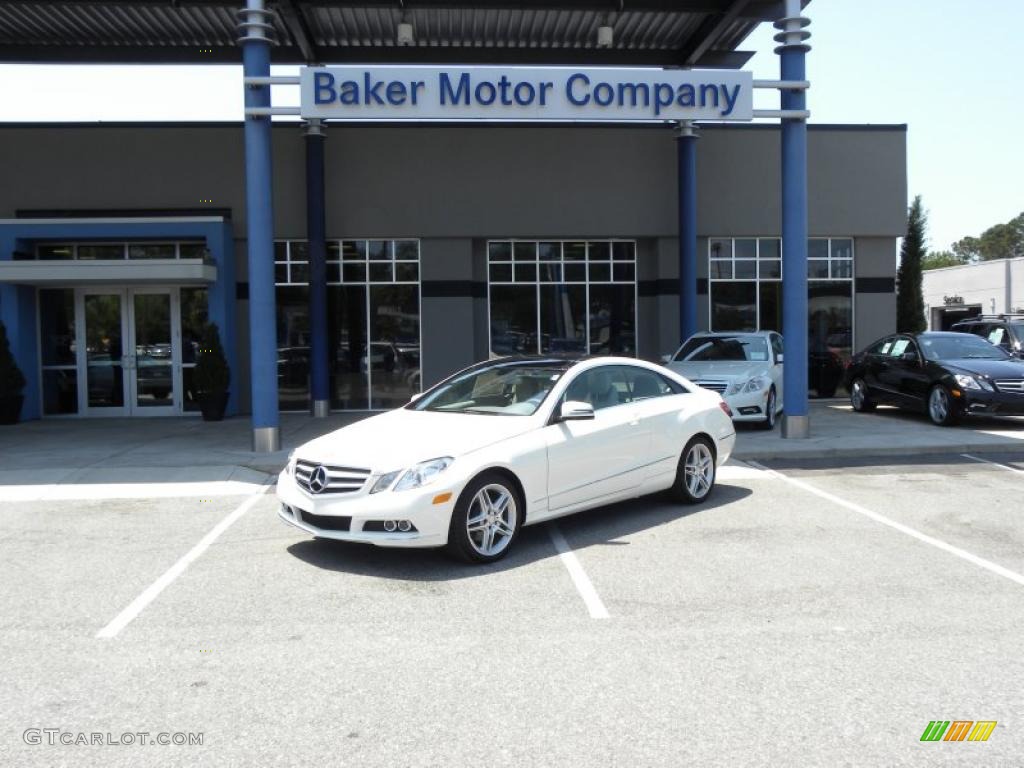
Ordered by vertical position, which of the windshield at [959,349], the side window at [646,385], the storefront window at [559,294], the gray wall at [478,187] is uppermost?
the gray wall at [478,187]

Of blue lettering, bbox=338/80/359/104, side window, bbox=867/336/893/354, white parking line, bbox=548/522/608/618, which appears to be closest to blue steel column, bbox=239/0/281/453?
blue lettering, bbox=338/80/359/104

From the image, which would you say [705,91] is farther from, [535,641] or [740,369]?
[535,641]

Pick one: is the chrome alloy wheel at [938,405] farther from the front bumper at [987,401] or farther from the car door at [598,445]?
the car door at [598,445]

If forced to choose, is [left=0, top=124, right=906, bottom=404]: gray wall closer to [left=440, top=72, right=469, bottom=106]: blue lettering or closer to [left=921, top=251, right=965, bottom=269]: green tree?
[left=440, top=72, right=469, bottom=106]: blue lettering

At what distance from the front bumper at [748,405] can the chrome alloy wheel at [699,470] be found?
5.14 metres

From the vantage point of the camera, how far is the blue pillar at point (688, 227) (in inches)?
712

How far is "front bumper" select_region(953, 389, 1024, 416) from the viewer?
46.8 ft

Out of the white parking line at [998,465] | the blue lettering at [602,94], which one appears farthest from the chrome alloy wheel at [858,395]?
the blue lettering at [602,94]

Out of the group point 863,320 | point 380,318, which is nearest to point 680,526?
point 380,318

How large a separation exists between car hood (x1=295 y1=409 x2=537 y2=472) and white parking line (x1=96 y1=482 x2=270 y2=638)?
117 cm

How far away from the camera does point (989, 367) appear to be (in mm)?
14781

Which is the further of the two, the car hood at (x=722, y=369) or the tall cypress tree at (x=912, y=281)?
the tall cypress tree at (x=912, y=281)

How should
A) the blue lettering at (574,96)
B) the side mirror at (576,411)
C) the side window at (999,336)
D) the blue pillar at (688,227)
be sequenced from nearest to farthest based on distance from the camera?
1. the side mirror at (576,411)
2. the blue lettering at (574,96)
3. the blue pillar at (688,227)
4. the side window at (999,336)

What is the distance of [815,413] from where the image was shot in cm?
1728
